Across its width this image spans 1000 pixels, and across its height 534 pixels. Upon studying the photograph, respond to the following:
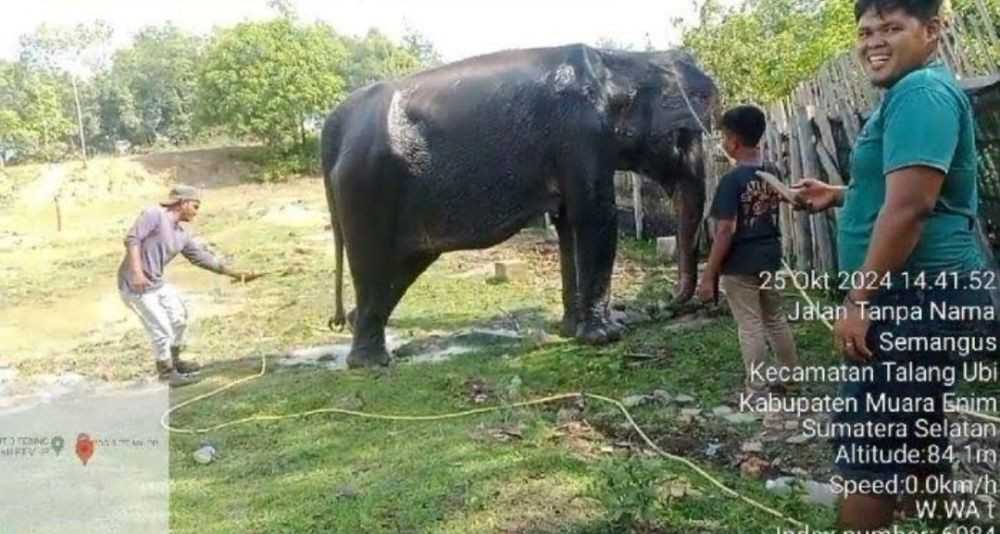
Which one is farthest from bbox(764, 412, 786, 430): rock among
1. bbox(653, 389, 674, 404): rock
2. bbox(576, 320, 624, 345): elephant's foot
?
bbox(576, 320, 624, 345): elephant's foot

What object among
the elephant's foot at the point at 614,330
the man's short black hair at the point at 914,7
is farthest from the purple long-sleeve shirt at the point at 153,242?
the man's short black hair at the point at 914,7

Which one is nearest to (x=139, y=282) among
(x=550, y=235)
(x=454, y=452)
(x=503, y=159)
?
(x=503, y=159)

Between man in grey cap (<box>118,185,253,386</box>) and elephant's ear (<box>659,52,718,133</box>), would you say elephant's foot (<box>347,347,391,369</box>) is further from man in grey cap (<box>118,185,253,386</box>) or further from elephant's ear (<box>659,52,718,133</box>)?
elephant's ear (<box>659,52,718,133</box>)

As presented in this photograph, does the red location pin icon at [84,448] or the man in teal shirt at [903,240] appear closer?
the man in teal shirt at [903,240]

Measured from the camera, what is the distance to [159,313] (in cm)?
612

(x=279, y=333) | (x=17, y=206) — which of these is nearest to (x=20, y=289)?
(x=279, y=333)

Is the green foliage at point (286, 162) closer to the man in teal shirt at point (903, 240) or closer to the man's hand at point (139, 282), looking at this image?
the man's hand at point (139, 282)

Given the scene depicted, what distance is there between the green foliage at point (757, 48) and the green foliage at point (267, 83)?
15896mm

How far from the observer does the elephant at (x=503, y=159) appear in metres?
5.80

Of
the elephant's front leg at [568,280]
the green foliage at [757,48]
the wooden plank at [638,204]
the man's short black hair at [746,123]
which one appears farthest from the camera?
the green foliage at [757,48]

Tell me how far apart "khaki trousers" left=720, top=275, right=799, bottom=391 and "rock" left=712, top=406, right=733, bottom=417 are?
148 millimetres

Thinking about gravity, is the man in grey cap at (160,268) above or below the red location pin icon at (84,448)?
above

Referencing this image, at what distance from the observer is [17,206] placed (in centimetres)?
2438

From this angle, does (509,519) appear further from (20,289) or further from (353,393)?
(20,289)
